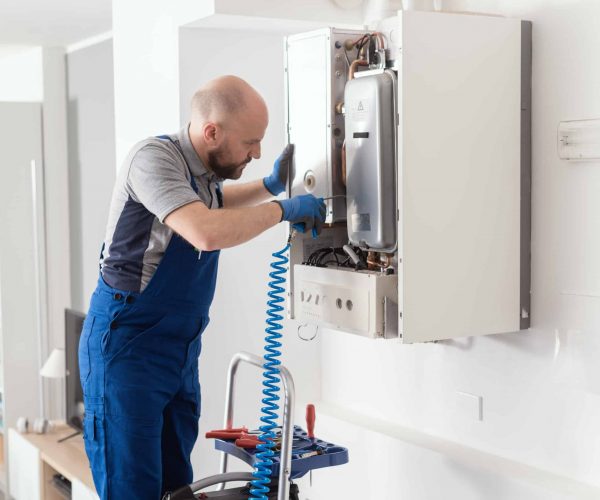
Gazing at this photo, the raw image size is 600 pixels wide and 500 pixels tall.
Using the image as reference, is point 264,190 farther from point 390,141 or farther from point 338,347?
point 338,347

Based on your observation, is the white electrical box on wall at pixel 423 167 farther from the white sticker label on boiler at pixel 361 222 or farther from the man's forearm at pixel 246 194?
the man's forearm at pixel 246 194

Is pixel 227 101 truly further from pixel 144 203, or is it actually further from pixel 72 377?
pixel 72 377

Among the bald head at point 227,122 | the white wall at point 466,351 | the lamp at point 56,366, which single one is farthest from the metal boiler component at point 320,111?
the lamp at point 56,366

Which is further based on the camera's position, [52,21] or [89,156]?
[89,156]

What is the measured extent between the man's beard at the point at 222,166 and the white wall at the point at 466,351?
63cm

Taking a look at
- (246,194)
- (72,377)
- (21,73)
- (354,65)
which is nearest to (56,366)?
(72,377)

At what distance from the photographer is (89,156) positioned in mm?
5055

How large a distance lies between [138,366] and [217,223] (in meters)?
0.48

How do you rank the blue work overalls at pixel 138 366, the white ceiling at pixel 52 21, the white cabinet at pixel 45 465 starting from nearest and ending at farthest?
the blue work overalls at pixel 138 366
the white ceiling at pixel 52 21
the white cabinet at pixel 45 465

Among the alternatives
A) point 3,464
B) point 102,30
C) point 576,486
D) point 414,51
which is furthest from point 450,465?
point 3,464

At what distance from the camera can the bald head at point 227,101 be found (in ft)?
7.84

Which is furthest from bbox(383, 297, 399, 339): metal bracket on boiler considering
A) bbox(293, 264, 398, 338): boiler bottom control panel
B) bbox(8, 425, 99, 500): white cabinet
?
bbox(8, 425, 99, 500): white cabinet

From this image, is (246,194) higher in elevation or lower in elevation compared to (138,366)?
higher

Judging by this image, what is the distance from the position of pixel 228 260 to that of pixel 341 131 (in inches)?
36.4
